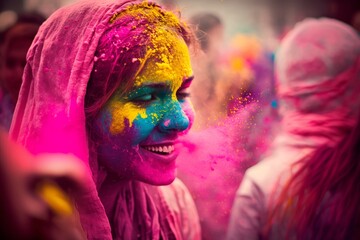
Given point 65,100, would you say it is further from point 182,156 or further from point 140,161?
point 182,156

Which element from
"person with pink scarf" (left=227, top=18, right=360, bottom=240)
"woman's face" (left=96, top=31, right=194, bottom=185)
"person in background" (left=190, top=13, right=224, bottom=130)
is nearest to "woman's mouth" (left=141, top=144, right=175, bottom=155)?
"woman's face" (left=96, top=31, right=194, bottom=185)

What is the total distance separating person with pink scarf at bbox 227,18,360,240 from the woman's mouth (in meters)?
0.33

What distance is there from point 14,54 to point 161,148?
21.6 inches

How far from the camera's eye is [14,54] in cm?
157

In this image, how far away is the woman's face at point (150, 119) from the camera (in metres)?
1.36

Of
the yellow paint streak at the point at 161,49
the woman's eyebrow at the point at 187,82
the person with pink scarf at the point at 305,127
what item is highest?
the yellow paint streak at the point at 161,49

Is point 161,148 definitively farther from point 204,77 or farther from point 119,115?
point 204,77

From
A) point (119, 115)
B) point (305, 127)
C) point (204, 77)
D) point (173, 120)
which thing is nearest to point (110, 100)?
point (119, 115)

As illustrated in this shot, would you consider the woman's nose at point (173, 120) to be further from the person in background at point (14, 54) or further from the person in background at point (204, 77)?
the person in background at point (14, 54)

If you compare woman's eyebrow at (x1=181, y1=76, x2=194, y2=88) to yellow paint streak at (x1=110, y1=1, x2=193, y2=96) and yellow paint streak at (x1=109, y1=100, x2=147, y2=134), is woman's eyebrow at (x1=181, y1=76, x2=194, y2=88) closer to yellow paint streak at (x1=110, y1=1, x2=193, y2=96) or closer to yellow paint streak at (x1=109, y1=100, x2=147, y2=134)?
yellow paint streak at (x1=110, y1=1, x2=193, y2=96)

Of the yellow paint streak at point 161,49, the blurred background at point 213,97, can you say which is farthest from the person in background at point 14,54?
the yellow paint streak at point 161,49

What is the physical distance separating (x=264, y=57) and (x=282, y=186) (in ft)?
1.55

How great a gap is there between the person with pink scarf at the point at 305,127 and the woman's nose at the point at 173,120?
0.36 meters

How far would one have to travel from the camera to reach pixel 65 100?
1.31 metres
